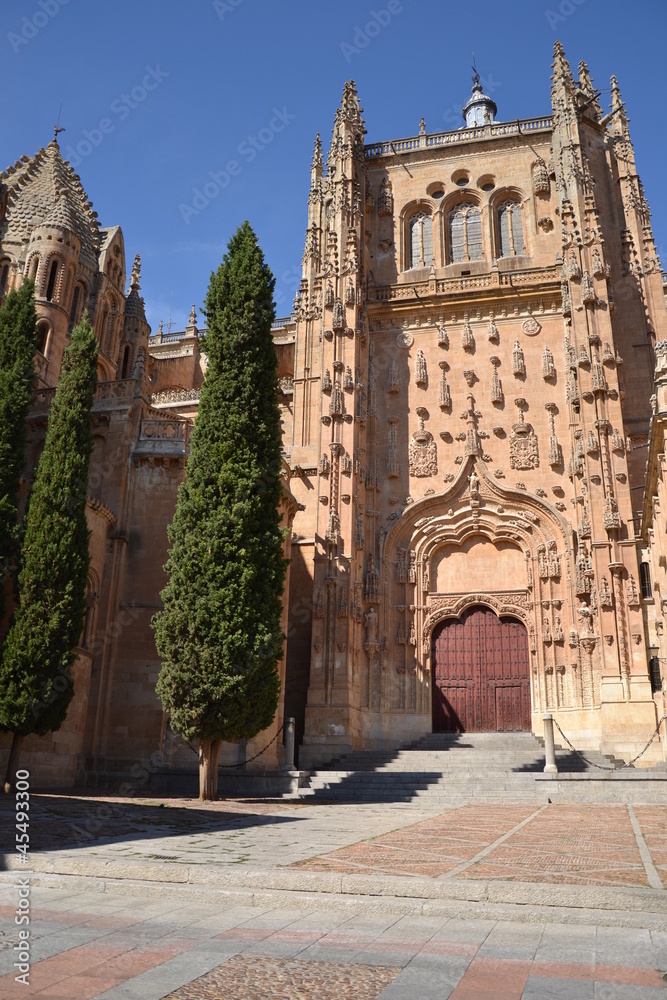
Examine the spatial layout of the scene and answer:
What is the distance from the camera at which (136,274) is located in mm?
36469

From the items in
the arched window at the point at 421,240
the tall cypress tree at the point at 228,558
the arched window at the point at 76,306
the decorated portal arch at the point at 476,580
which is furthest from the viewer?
the arched window at the point at 76,306

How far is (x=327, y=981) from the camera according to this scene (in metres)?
3.62

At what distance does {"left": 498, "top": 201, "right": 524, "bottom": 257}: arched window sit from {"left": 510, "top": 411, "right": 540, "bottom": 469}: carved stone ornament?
24.1 ft

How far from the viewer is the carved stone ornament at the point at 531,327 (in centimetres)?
2723

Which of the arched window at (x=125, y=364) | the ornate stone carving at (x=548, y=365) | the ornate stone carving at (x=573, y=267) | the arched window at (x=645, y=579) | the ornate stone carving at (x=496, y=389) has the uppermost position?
the arched window at (x=125, y=364)

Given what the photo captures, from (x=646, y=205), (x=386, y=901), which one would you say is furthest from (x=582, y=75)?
(x=386, y=901)

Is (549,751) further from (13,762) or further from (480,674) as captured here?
(13,762)

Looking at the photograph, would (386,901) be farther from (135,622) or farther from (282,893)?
(135,622)

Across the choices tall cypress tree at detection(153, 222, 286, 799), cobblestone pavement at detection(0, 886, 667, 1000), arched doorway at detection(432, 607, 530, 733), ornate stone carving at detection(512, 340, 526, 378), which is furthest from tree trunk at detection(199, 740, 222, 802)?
ornate stone carving at detection(512, 340, 526, 378)

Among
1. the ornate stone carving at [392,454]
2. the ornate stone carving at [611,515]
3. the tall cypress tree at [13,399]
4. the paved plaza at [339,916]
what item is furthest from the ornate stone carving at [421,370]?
the paved plaza at [339,916]

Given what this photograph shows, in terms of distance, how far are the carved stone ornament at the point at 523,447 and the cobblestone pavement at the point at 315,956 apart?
21.9 m

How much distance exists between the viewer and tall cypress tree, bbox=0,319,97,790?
15.3m

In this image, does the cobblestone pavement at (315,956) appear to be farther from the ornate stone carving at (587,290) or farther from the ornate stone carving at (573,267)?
the ornate stone carving at (573,267)

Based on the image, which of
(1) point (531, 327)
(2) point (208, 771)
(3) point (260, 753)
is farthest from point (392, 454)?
(2) point (208, 771)
